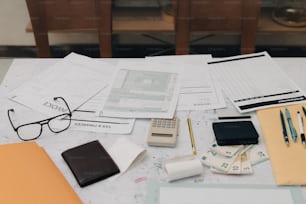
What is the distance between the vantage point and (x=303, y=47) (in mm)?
2760

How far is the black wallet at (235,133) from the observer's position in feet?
3.38

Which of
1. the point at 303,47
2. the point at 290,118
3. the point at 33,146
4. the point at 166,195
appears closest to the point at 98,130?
the point at 33,146

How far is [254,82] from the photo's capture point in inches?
50.6

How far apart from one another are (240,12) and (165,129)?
1.03 metres

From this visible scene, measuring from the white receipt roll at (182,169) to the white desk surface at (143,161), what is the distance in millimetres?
17

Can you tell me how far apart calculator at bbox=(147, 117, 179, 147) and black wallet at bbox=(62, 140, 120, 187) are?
5.3 inches

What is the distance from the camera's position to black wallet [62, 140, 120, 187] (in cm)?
94

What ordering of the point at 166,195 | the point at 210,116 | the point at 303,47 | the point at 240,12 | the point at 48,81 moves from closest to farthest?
the point at 166,195 → the point at 210,116 → the point at 48,81 → the point at 240,12 → the point at 303,47

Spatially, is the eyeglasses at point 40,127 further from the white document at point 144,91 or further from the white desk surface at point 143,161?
the white document at point 144,91

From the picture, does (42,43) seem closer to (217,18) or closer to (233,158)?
(217,18)

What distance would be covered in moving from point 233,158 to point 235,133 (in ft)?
0.29

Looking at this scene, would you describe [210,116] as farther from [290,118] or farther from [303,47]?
[303,47]

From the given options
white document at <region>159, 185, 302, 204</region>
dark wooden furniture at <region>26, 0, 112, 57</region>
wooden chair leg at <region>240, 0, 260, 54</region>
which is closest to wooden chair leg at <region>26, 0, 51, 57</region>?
dark wooden furniture at <region>26, 0, 112, 57</region>

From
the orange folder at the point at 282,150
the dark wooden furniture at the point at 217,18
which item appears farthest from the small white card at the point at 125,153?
the dark wooden furniture at the point at 217,18
